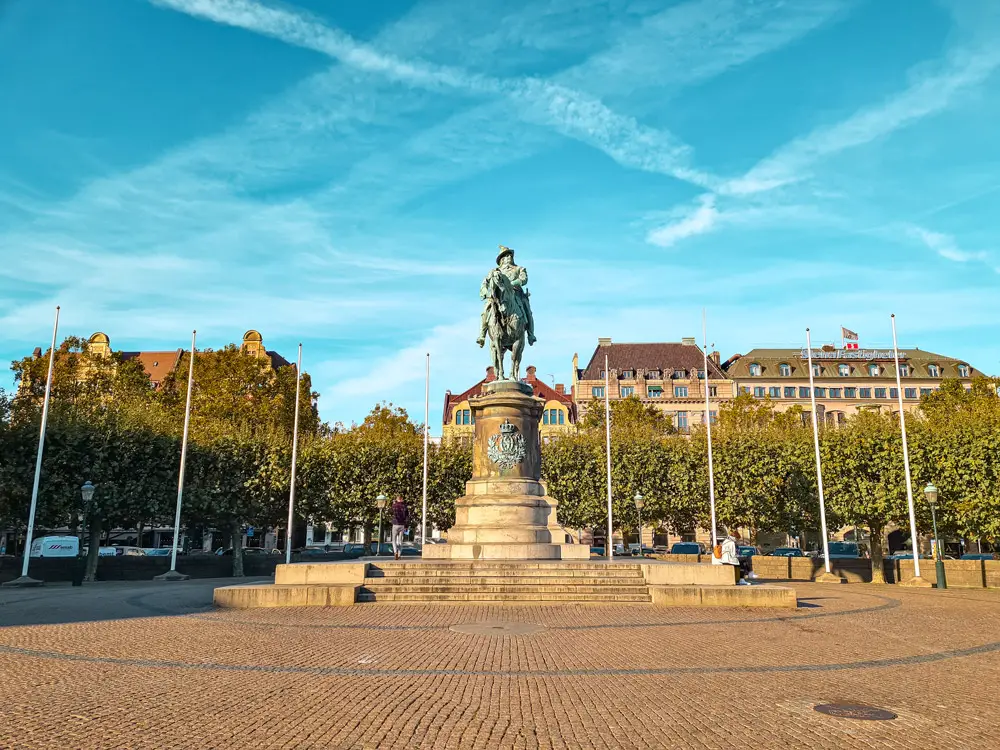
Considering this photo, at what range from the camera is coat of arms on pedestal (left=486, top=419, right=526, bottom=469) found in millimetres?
23422

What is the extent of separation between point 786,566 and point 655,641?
88.6ft

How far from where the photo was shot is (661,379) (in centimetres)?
8562

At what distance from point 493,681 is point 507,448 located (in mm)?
14655

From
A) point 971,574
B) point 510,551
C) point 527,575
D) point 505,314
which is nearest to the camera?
point 527,575

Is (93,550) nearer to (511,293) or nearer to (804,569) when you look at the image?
(511,293)

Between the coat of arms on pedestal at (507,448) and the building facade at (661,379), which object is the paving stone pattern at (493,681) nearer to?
the coat of arms on pedestal at (507,448)

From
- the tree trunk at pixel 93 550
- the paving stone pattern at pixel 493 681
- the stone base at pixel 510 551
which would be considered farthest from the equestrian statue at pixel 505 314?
the tree trunk at pixel 93 550

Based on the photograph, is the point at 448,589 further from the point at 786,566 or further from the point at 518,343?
the point at 786,566

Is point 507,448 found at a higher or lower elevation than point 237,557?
higher

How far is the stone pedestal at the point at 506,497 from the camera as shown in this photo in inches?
867

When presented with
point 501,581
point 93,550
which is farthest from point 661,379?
point 501,581

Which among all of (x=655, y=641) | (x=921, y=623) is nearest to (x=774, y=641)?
(x=655, y=641)

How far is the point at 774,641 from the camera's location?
39.4 ft

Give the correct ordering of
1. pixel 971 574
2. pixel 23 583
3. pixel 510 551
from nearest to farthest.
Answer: pixel 510 551, pixel 971 574, pixel 23 583
